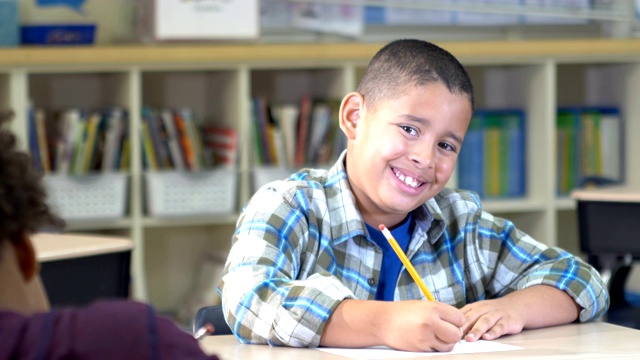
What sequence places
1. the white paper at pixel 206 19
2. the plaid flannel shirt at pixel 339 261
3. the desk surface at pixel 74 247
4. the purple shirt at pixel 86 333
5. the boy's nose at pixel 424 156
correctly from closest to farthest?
the purple shirt at pixel 86 333 < the plaid flannel shirt at pixel 339 261 < the boy's nose at pixel 424 156 < the desk surface at pixel 74 247 < the white paper at pixel 206 19

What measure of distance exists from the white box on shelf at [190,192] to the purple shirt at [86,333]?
113 inches

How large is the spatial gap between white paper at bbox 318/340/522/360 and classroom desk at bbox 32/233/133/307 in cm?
115

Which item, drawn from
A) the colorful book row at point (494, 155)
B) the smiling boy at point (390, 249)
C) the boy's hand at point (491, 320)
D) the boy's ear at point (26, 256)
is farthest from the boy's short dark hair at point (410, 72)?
the colorful book row at point (494, 155)

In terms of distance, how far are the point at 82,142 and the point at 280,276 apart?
2.27m

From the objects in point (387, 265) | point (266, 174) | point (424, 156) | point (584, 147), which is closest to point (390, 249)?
point (387, 265)

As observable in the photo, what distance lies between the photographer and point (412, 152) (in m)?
1.66

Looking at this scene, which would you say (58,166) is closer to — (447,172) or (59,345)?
(447,172)

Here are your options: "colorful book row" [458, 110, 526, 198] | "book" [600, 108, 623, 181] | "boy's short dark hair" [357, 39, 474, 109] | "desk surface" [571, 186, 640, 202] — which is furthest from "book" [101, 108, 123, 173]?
"boy's short dark hair" [357, 39, 474, 109]

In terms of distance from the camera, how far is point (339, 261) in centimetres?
169

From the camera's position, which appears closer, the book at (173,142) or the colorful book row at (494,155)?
the book at (173,142)

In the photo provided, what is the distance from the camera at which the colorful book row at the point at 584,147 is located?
14.2 feet

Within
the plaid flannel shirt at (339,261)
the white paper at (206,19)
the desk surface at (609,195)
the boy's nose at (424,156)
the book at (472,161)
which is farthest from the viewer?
the book at (472,161)

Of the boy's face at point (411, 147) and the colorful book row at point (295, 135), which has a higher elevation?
the boy's face at point (411, 147)

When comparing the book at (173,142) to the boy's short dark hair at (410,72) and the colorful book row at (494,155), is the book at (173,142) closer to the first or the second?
the colorful book row at (494,155)
